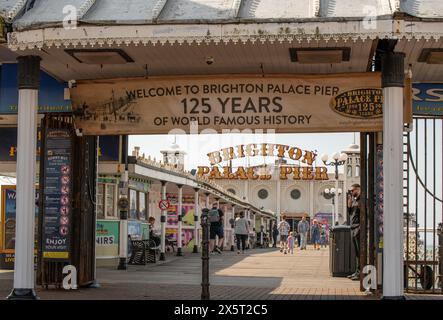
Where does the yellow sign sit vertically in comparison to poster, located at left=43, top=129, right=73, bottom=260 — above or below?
below

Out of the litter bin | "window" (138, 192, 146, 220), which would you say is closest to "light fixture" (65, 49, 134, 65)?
the litter bin

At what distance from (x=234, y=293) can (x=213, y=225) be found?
15649mm

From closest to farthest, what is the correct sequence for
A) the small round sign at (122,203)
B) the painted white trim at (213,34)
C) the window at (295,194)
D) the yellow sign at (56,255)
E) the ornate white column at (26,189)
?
the painted white trim at (213,34), the ornate white column at (26,189), the yellow sign at (56,255), the small round sign at (122,203), the window at (295,194)

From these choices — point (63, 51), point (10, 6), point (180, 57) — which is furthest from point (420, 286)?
point (10, 6)

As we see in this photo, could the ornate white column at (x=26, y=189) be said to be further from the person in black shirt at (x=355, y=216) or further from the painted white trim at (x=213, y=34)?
the person in black shirt at (x=355, y=216)

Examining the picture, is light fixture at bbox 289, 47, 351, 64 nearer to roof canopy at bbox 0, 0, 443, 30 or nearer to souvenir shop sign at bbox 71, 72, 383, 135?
souvenir shop sign at bbox 71, 72, 383, 135

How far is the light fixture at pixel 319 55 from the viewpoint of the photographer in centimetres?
1273

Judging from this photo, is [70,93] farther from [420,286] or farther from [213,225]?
[213,225]

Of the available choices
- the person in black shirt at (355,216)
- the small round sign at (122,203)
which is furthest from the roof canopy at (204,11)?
the small round sign at (122,203)

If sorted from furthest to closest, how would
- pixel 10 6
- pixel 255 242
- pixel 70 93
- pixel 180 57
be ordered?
pixel 255 242, pixel 70 93, pixel 180 57, pixel 10 6

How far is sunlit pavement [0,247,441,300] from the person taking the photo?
14352 millimetres

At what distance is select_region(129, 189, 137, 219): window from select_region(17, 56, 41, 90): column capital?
517 inches

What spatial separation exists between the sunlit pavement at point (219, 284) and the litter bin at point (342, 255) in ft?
1.20
